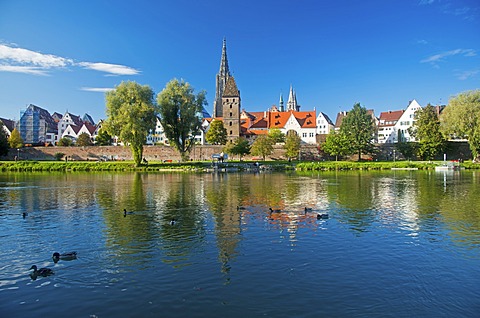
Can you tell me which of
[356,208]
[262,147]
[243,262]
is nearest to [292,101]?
[262,147]

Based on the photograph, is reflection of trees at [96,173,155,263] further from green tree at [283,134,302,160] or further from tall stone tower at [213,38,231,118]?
tall stone tower at [213,38,231,118]

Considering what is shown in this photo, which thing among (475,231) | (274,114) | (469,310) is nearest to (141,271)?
(469,310)

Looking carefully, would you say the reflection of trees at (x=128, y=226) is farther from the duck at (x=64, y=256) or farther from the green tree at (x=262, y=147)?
the green tree at (x=262, y=147)

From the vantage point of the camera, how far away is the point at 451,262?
13.0 meters

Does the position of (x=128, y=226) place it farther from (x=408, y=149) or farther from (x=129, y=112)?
(x=408, y=149)

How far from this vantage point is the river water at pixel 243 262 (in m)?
9.59

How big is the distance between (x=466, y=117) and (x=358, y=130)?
21.7 m

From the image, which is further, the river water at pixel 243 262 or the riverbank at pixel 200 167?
the riverbank at pixel 200 167

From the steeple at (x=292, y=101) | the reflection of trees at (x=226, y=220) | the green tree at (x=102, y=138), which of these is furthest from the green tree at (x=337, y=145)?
the steeple at (x=292, y=101)

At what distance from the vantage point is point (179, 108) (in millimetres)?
71375

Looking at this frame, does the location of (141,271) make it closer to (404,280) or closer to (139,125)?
(404,280)

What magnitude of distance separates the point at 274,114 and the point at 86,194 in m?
90.3

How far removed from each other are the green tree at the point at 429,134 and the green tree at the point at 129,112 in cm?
5828

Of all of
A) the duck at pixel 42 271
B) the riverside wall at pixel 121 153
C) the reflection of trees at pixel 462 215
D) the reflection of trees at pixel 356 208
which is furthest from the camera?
the riverside wall at pixel 121 153
